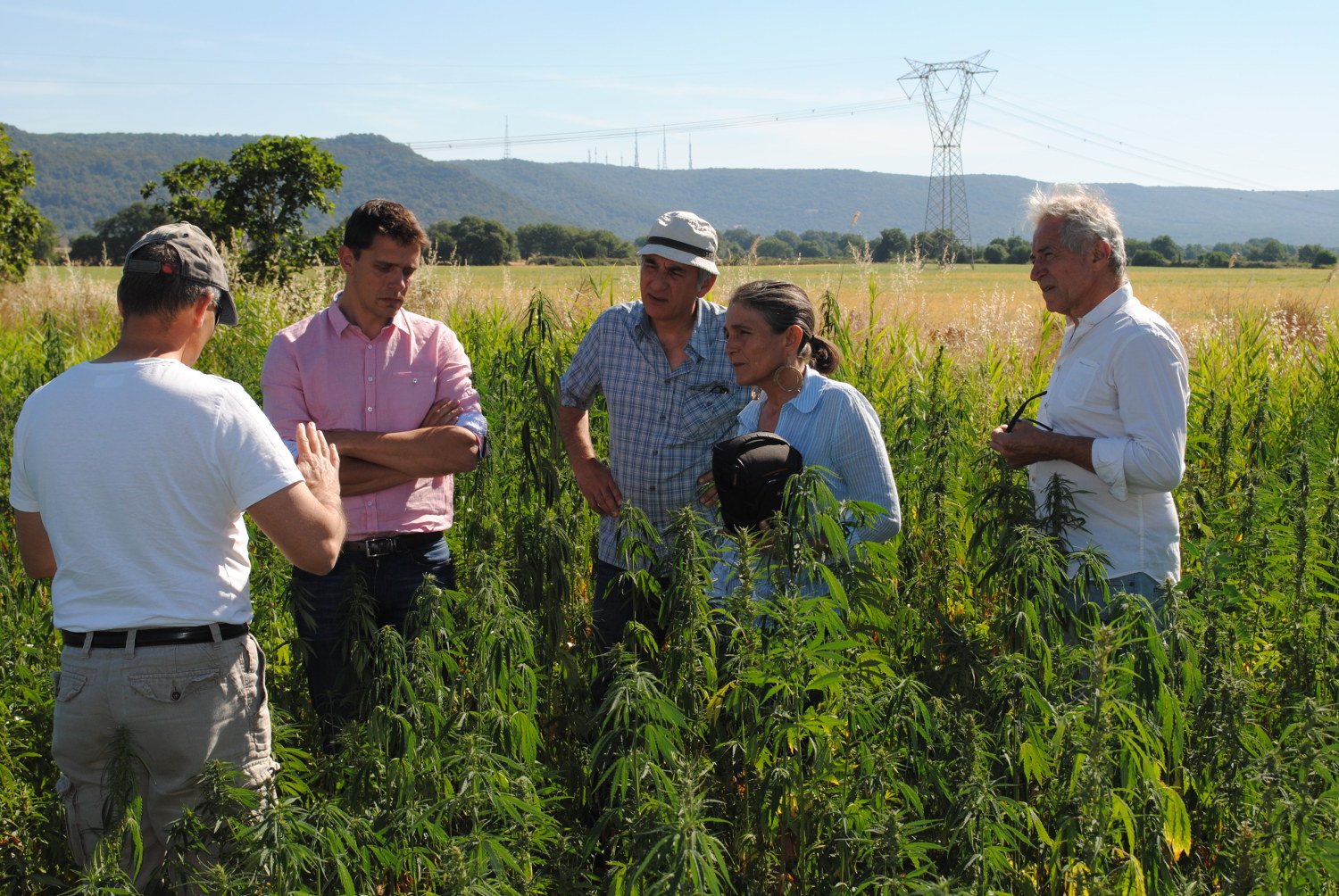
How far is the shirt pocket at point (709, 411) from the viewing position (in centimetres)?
353

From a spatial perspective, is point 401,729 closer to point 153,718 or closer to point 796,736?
point 153,718

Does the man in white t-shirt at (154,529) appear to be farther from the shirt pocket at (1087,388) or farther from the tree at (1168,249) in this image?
the tree at (1168,249)

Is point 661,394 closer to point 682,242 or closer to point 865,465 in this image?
point 682,242

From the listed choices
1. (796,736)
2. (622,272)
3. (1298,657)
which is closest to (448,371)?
(796,736)

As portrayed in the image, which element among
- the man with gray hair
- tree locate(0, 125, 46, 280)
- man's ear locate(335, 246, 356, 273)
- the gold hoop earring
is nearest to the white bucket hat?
the gold hoop earring

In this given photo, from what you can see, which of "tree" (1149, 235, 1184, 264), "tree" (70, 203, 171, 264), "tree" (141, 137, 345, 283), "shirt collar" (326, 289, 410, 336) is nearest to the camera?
"shirt collar" (326, 289, 410, 336)

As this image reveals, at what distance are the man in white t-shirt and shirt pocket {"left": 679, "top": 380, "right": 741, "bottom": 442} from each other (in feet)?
5.06

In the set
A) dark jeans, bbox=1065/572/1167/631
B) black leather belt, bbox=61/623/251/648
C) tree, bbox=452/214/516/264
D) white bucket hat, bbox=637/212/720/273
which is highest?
tree, bbox=452/214/516/264

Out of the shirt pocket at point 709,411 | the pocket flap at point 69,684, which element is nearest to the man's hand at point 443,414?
the shirt pocket at point 709,411

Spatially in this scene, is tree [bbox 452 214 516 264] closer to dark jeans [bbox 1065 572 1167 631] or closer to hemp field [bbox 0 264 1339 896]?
hemp field [bbox 0 264 1339 896]

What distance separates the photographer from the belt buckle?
3264 millimetres

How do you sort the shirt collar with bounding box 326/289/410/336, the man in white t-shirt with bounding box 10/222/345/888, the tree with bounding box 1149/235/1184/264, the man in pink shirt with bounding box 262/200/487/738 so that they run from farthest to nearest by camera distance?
A: the tree with bounding box 1149/235/1184/264 < the shirt collar with bounding box 326/289/410/336 < the man in pink shirt with bounding box 262/200/487/738 < the man in white t-shirt with bounding box 10/222/345/888

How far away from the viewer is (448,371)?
350 centimetres

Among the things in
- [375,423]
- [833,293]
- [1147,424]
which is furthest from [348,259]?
[833,293]
